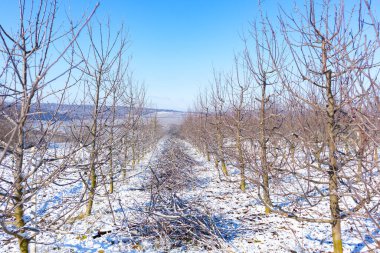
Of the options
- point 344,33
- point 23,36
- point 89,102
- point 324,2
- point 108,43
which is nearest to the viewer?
point 23,36

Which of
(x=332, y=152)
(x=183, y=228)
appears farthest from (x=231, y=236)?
(x=332, y=152)

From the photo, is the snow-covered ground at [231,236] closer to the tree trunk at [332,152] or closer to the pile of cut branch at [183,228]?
the pile of cut branch at [183,228]

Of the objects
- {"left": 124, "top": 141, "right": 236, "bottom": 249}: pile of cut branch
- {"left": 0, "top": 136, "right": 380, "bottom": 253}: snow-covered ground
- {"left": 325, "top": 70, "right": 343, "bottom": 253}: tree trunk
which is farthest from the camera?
{"left": 124, "top": 141, "right": 236, "bottom": 249}: pile of cut branch

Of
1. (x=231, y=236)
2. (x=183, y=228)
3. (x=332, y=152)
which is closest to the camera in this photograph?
(x=332, y=152)

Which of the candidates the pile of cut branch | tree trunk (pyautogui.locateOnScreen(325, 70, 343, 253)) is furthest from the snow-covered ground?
tree trunk (pyautogui.locateOnScreen(325, 70, 343, 253))

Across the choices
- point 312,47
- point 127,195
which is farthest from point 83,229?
point 312,47

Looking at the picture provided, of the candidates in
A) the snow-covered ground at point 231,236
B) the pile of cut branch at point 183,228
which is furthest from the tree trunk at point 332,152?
the pile of cut branch at point 183,228

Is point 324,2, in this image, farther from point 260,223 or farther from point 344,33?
point 260,223

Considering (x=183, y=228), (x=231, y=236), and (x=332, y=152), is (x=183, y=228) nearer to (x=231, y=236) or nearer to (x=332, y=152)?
(x=231, y=236)

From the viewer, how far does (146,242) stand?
4.78 meters

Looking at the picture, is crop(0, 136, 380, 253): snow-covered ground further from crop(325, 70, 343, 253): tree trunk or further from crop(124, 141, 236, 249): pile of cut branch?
crop(325, 70, 343, 253): tree trunk

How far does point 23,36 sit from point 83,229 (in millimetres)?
4738

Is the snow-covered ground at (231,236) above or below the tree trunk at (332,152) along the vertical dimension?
below

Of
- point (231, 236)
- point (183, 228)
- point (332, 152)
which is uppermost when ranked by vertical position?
point (332, 152)
